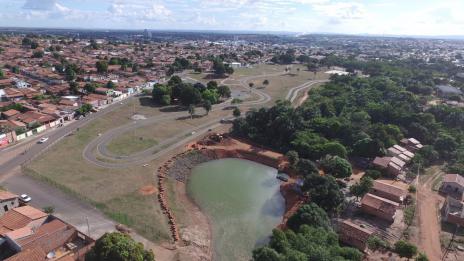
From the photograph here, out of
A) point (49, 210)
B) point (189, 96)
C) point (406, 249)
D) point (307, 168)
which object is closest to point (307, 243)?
point (406, 249)

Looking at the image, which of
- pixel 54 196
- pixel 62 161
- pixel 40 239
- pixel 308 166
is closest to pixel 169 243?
pixel 40 239

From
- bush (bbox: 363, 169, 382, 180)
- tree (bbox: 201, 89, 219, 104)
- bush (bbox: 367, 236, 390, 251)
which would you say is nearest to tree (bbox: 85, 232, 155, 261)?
bush (bbox: 367, 236, 390, 251)

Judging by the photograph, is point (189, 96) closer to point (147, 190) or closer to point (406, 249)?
point (147, 190)

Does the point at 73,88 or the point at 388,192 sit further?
the point at 73,88

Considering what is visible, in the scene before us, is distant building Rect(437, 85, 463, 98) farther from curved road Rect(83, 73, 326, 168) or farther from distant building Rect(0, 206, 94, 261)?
distant building Rect(0, 206, 94, 261)

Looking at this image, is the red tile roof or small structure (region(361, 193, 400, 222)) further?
small structure (region(361, 193, 400, 222))

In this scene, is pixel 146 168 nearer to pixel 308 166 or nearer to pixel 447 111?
pixel 308 166
